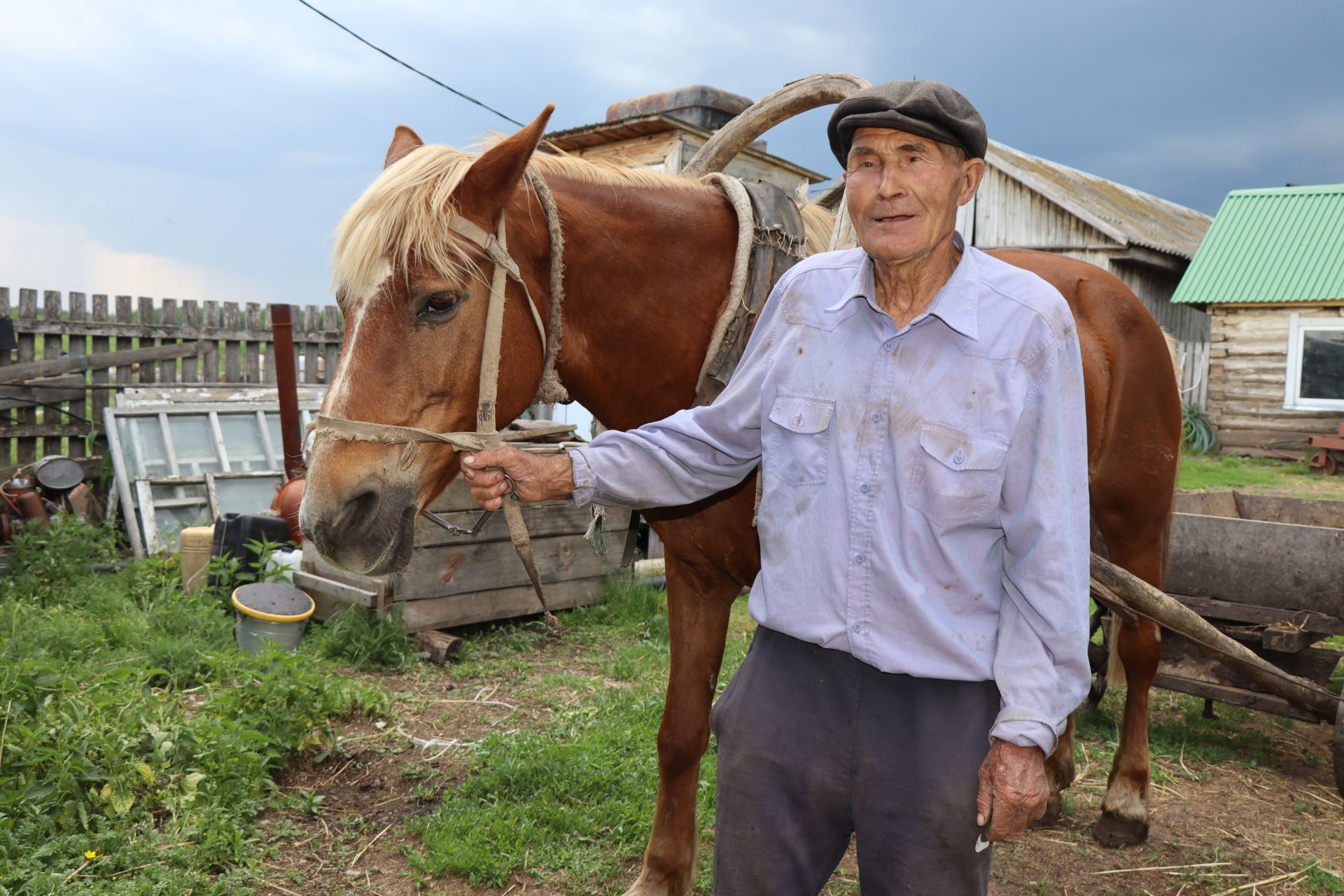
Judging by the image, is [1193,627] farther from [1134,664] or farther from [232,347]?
[232,347]

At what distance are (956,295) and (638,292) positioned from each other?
88 centimetres

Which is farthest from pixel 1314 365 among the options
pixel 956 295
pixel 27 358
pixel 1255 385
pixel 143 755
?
pixel 27 358

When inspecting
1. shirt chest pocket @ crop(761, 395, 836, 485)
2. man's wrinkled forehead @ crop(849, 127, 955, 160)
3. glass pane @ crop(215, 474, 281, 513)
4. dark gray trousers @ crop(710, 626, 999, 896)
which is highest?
man's wrinkled forehead @ crop(849, 127, 955, 160)

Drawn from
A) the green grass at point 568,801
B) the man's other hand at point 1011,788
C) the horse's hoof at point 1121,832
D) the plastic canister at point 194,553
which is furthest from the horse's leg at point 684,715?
the plastic canister at point 194,553

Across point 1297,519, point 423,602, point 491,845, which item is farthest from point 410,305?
point 1297,519

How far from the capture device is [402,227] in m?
1.89

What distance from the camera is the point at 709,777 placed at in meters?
3.51

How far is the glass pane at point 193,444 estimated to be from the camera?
23.8ft

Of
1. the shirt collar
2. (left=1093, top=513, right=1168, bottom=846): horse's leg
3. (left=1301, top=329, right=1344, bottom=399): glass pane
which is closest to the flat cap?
the shirt collar

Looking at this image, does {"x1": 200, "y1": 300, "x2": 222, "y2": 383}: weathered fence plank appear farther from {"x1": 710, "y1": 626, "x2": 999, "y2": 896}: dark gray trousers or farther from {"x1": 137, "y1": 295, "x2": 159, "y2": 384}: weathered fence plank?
{"x1": 710, "y1": 626, "x2": 999, "y2": 896}: dark gray trousers

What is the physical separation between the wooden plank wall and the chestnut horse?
14145mm

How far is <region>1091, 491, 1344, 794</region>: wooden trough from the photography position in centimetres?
363

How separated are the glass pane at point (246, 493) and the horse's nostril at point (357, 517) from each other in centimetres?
578

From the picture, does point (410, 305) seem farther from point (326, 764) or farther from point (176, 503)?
Answer: point (176, 503)
